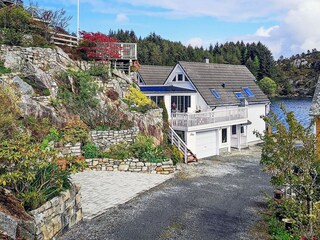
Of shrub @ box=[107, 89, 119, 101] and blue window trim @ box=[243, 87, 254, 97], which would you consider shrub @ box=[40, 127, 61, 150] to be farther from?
blue window trim @ box=[243, 87, 254, 97]

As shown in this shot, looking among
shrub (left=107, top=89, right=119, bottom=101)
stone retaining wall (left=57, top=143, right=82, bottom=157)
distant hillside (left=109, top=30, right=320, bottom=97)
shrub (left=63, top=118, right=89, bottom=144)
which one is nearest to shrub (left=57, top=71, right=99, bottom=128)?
shrub (left=63, top=118, right=89, bottom=144)

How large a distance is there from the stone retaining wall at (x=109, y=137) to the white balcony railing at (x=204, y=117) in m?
4.97

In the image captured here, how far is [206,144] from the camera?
26.8 m

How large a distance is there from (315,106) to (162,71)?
84.2 feet

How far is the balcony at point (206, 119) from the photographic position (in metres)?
24.8

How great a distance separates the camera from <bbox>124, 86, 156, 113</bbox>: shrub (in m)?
23.7

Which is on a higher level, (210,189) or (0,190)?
(0,190)

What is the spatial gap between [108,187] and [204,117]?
39.9 feet

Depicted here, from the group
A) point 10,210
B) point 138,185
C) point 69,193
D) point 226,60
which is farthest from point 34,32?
point 226,60

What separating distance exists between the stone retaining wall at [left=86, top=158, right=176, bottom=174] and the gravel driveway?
1092 millimetres

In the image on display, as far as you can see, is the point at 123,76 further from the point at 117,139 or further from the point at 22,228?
the point at 22,228

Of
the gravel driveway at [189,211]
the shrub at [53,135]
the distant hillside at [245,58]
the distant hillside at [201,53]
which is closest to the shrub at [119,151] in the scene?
the shrub at [53,135]

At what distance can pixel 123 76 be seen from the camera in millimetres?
26078

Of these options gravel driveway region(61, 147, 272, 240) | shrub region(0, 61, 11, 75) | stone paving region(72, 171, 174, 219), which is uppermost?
shrub region(0, 61, 11, 75)
